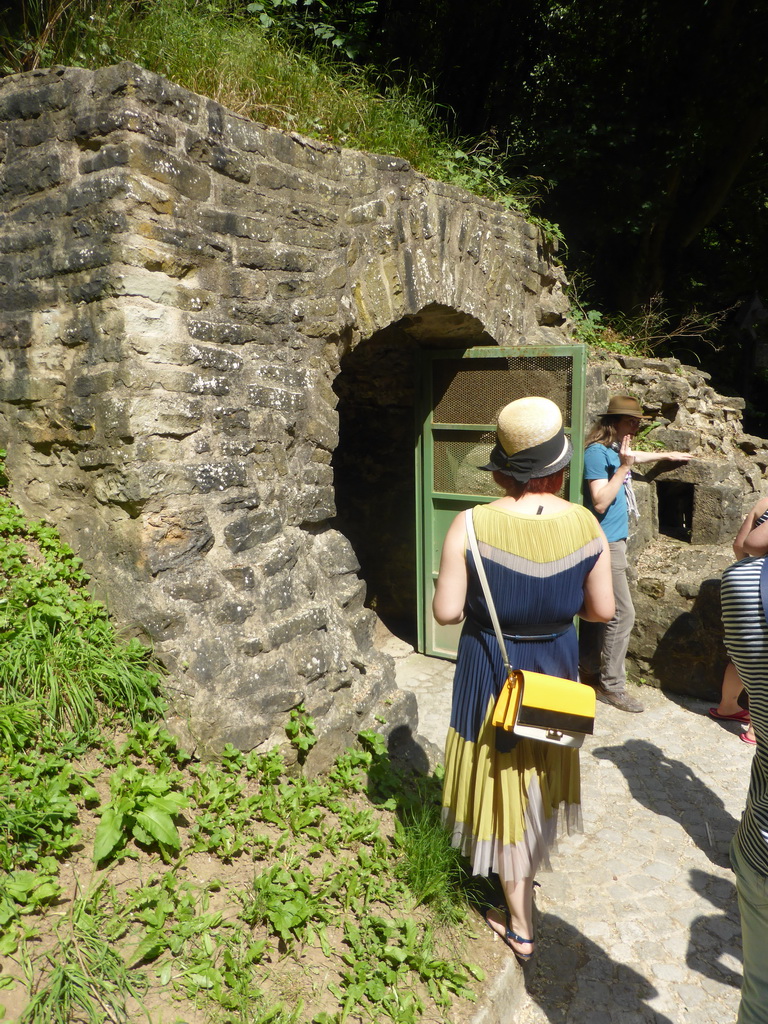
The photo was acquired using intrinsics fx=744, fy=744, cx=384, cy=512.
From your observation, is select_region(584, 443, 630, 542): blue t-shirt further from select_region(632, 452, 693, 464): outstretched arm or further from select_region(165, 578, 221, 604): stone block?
select_region(165, 578, 221, 604): stone block

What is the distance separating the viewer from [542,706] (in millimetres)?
2102

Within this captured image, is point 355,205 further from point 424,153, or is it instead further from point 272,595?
point 272,595

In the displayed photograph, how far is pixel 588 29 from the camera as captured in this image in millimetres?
8250

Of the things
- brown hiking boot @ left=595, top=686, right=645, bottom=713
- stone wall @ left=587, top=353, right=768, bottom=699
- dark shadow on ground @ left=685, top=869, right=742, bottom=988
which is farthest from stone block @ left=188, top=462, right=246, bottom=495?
stone wall @ left=587, top=353, right=768, bottom=699

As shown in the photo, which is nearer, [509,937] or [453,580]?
[453,580]

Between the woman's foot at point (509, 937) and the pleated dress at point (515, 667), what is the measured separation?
28cm

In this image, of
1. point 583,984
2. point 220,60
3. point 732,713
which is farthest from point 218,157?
point 732,713

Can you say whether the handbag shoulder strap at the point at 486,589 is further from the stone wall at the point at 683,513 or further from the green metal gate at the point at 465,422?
the stone wall at the point at 683,513

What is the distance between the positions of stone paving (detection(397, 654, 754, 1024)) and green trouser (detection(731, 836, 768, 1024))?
80 cm

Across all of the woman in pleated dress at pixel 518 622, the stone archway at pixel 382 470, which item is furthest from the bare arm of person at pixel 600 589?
the stone archway at pixel 382 470

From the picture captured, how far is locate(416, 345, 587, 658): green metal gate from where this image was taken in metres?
4.44

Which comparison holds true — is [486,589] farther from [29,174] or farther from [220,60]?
[220,60]

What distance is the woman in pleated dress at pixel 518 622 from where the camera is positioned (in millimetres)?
2174

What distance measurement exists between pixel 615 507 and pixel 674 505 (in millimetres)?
3269
